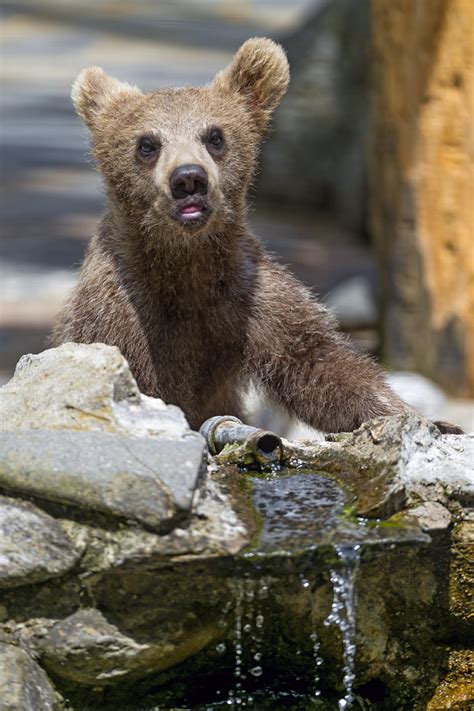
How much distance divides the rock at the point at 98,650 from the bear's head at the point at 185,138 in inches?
77.0

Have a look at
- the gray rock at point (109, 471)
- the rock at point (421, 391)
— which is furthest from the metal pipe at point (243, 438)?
the rock at point (421, 391)

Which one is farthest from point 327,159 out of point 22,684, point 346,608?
point 22,684

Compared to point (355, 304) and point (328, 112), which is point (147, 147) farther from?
point (328, 112)

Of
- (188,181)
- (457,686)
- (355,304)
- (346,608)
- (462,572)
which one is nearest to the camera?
(346,608)

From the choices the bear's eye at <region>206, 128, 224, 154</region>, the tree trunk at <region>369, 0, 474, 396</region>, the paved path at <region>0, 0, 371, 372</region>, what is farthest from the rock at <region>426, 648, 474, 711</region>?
the tree trunk at <region>369, 0, 474, 396</region>

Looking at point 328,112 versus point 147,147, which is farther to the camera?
point 328,112

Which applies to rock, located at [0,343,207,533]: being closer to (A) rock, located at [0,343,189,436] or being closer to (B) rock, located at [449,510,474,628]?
(A) rock, located at [0,343,189,436]

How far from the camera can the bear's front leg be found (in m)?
5.98

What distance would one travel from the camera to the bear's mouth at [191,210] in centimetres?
555

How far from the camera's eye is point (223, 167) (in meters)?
5.99

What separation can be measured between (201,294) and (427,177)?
14.1ft

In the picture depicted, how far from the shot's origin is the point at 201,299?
6.05m

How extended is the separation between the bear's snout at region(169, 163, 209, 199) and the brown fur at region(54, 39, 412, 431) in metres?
0.26

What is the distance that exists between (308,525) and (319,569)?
6.0 inches
